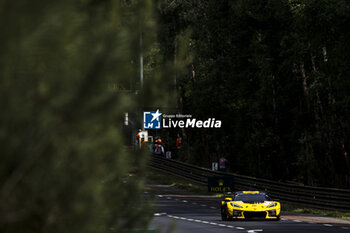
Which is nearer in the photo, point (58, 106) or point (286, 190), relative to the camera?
point (58, 106)

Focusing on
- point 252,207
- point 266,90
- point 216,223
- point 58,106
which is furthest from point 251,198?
point 266,90

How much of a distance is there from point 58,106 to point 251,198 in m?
28.5

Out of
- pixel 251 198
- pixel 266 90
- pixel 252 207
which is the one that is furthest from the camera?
pixel 266 90

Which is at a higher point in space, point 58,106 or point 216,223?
point 58,106

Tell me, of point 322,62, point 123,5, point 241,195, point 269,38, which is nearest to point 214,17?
point 269,38

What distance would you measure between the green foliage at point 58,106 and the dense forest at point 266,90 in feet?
139

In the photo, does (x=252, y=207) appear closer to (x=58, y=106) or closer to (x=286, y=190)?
(x=286, y=190)

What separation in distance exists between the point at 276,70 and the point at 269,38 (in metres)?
2.31

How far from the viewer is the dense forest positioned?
175 feet

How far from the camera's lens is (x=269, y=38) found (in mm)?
58719

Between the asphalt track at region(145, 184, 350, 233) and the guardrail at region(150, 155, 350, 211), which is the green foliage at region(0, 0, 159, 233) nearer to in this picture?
the asphalt track at region(145, 184, 350, 233)

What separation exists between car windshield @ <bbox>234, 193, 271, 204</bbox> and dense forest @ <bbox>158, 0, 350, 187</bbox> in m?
15.2

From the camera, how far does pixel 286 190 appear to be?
144ft

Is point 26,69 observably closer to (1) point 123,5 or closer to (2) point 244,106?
(1) point 123,5
